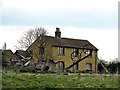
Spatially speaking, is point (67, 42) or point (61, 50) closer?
point (61, 50)

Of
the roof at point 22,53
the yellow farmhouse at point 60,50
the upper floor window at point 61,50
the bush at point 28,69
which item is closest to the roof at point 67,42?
the yellow farmhouse at point 60,50

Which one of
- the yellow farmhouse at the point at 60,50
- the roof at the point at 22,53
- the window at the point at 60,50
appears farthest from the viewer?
the roof at the point at 22,53

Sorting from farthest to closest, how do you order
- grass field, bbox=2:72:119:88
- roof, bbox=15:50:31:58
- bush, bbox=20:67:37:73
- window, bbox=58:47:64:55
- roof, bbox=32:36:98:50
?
roof, bbox=15:50:31:58 → window, bbox=58:47:64:55 → roof, bbox=32:36:98:50 → bush, bbox=20:67:37:73 → grass field, bbox=2:72:119:88

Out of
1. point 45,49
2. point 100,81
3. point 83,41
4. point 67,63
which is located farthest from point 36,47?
point 100,81

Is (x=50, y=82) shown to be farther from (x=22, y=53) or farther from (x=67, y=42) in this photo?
(x=67, y=42)

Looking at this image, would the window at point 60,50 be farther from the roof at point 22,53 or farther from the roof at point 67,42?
the roof at point 22,53

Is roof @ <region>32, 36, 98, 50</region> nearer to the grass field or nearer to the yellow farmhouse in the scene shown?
the yellow farmhouse

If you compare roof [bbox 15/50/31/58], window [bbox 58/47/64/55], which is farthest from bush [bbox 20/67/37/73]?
roof [bbox 15/50/31/58]

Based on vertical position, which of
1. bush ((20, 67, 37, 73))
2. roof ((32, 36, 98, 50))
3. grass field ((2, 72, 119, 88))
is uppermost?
roof ((32, 36, 98, 50))

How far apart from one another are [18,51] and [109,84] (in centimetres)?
3868

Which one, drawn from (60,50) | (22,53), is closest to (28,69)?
(60,50)

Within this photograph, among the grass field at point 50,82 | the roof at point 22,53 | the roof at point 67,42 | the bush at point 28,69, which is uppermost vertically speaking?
the roof at point 67,42

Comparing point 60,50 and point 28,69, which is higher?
point 60,50

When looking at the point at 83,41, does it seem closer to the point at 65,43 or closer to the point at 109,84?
the point at 65,43
